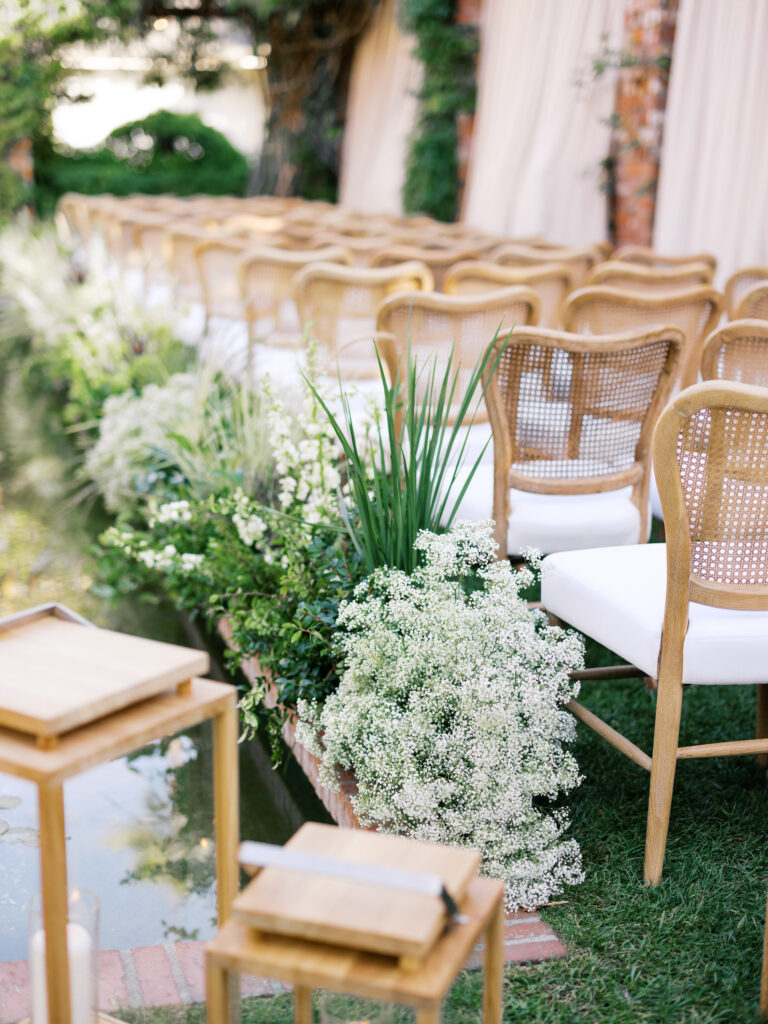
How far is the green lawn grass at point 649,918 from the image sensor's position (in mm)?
1855

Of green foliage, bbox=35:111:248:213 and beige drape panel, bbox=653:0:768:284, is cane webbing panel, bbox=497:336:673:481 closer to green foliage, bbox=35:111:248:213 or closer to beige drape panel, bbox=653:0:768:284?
beige drape panel, bbox=653:0:768:284

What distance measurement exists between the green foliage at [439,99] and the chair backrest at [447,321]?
8728mm

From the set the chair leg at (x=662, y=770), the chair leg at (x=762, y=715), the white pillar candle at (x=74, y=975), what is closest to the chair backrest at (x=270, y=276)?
the chair leg at (x=762, y=715)

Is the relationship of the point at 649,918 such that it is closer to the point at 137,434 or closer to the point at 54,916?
the point at 54,916

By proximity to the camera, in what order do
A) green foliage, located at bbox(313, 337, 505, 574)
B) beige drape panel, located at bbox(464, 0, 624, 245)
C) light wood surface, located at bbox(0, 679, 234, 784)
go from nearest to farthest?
1. light wood surface, located at bbox(0, 679, 234, 784)
2. green foliage, located at bbox(313, 337, 505, 574)
3. beige drape panel, located at bbox(464, 0, 624, 245)

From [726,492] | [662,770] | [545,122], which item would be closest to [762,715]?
[662,770]

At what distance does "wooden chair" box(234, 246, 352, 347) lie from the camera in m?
4.75

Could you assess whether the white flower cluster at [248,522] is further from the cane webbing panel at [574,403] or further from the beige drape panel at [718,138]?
the beige drape panel at [718,138]

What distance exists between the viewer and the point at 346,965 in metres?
1.15

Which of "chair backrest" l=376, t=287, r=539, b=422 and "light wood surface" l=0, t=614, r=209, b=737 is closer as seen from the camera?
"light wood surface" l=0, t=614, r=209, b=737

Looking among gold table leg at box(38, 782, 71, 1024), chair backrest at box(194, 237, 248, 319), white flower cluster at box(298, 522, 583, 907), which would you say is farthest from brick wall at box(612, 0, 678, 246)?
gold table leg at box(38, 782, 71, 1024)

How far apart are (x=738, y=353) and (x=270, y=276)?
8.08 ft

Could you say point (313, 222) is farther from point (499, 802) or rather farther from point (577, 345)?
point (499, 802)

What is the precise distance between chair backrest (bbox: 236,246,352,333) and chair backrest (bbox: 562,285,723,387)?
157cm
